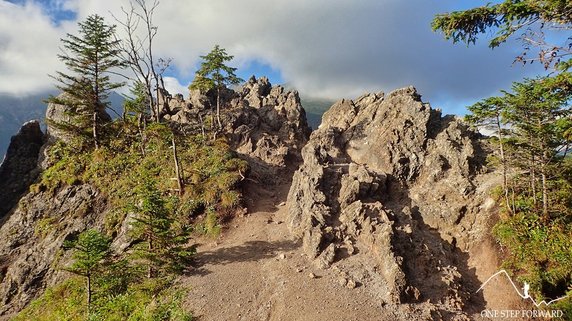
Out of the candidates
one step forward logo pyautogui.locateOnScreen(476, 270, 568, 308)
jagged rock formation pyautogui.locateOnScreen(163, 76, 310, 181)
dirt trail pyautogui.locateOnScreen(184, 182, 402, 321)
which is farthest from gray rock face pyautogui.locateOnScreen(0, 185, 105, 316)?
one step forward logo pyautogui.locateOnScreen(476, 270, 568, 308)

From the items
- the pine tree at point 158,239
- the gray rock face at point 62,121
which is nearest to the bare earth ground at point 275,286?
the pine tree at point 158,239

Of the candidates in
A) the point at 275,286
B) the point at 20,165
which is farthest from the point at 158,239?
the point at 20,165

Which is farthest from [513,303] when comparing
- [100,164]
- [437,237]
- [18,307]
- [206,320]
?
[100,164]

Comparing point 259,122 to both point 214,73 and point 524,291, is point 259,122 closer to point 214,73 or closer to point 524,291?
point 214,73

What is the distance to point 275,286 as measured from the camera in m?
16.9

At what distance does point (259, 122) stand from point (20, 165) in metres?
27.6

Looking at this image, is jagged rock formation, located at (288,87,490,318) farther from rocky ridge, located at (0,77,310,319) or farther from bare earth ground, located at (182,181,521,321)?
rocky ridge, located at (0,77,310,319)

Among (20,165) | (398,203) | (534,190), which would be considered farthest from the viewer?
(20,165)

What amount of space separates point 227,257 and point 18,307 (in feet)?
54.3

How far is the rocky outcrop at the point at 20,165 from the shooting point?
1260 inches

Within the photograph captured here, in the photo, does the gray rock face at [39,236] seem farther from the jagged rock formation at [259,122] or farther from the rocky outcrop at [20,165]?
the jagged rock formation at [259,122]

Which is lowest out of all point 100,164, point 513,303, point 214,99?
point 513,303

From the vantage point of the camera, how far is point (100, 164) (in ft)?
102

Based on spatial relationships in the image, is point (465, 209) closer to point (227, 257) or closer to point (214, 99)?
point (227, 257)
